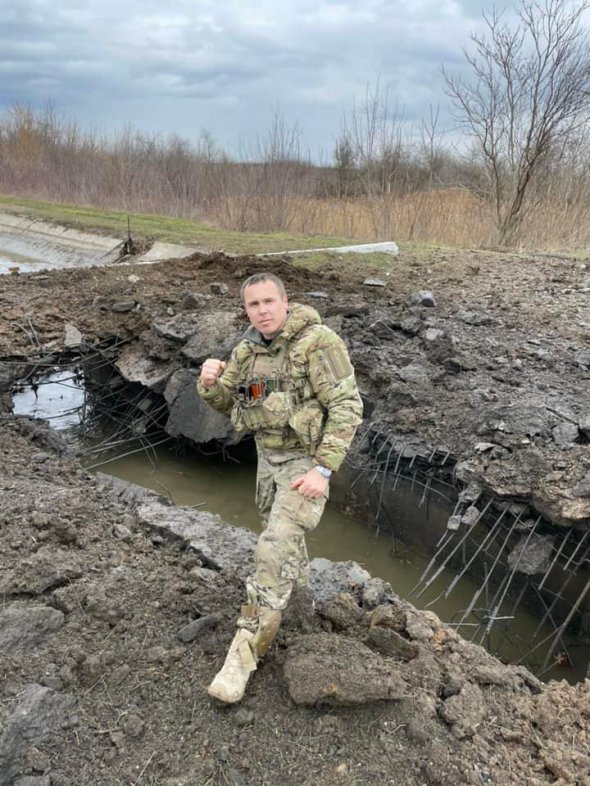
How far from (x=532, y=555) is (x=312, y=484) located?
2261 millimetres

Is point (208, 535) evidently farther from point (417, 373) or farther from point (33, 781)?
point (417, 373)

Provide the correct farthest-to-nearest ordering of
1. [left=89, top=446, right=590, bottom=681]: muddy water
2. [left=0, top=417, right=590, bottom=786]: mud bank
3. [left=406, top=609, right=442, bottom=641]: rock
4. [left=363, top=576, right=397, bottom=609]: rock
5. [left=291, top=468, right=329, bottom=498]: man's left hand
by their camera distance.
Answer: [left=89, top=446, right=590, bottom=681]: muddy water, [left=363, top=576, right=397, bottom=609]: rock, [left=406, top=609, right=442, bottom=641]: rock, [left=291, top=468, right=329, bottom=498]: man's left hand, [left=0, top=417, right=590, bottom=786]: mud bank

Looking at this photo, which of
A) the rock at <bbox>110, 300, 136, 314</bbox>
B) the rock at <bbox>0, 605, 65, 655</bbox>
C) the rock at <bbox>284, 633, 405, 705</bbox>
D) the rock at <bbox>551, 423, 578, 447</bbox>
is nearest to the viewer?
the rock at <bbox>284, 633, 405, 705</bbox>

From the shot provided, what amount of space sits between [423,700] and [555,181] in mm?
14960

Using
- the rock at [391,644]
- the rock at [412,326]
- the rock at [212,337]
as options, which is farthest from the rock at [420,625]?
the rock at [412,326]

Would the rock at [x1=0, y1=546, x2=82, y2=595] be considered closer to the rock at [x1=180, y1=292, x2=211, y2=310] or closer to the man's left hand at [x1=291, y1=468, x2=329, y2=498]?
the man's left hand at [x1=291, y1=468, x2=329, y2=498]

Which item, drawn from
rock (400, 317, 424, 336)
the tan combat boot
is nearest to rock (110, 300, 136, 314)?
rock (400, 317, 424, 336)

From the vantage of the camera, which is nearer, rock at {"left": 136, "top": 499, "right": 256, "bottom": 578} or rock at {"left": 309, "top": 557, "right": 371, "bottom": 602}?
rock at {"left": 309, "top": 557, "right": 371, "bottom": 602}

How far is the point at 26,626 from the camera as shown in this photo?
2836 millimetres

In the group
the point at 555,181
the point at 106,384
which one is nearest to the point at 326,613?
the point at 106,384

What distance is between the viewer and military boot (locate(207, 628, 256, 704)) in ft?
8.00

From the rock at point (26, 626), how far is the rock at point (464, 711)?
1.77m

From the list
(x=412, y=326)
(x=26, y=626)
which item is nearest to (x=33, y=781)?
(x=26, y=626)

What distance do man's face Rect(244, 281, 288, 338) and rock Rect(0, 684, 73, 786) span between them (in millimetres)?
1725
